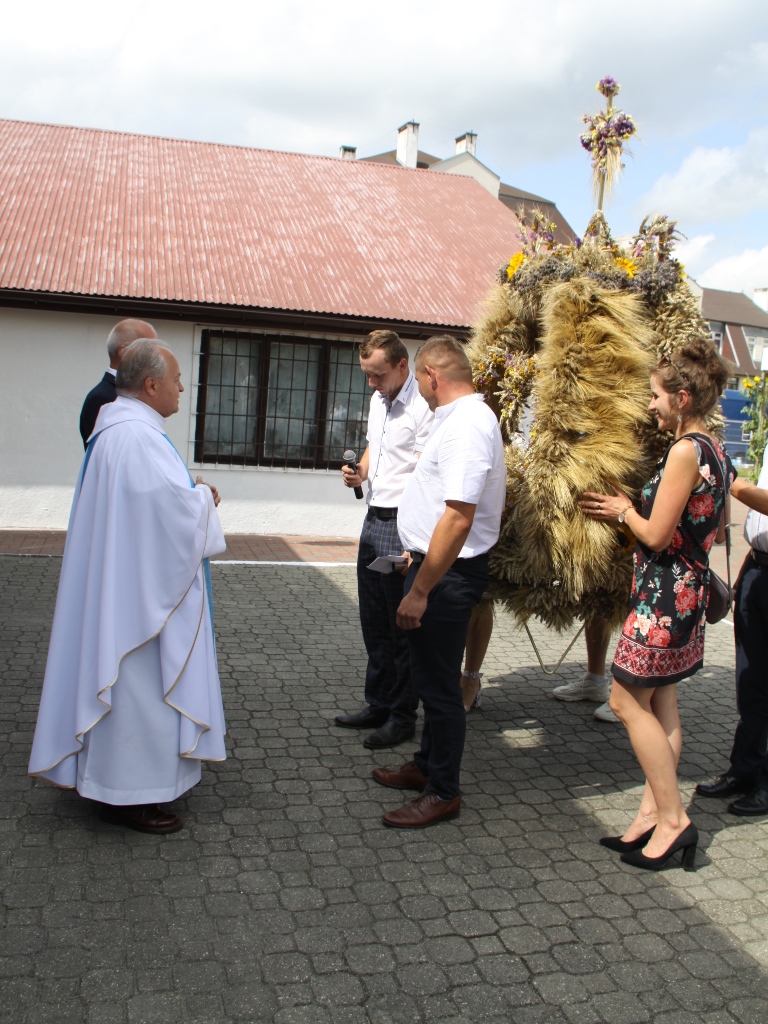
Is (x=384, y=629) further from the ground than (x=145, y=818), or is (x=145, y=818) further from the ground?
(x=384, y=629)

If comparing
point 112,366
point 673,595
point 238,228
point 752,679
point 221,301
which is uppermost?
point 238,228

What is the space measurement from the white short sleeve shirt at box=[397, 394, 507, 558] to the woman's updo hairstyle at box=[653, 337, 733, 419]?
2.30 ft

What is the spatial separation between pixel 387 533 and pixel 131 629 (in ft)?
5.41

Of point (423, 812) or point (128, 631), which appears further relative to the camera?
point (423, 812)

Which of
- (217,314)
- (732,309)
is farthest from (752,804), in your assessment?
(732,309)

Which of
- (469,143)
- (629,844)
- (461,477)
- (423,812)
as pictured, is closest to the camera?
(461,477)

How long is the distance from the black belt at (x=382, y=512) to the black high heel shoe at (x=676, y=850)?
2035mm

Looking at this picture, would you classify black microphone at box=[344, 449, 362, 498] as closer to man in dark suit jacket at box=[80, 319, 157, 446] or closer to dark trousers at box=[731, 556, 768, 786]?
man in dark suit jacket at box=[80, 319, 157, 446]

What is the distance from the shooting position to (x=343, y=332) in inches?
477

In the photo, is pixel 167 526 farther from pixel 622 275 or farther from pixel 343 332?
pixel 343 332

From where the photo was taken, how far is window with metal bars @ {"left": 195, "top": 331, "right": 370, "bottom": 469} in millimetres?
11898

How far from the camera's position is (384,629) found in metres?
5.20

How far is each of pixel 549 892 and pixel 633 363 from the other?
2179 millimetres

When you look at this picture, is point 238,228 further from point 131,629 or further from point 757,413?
point 757,413
